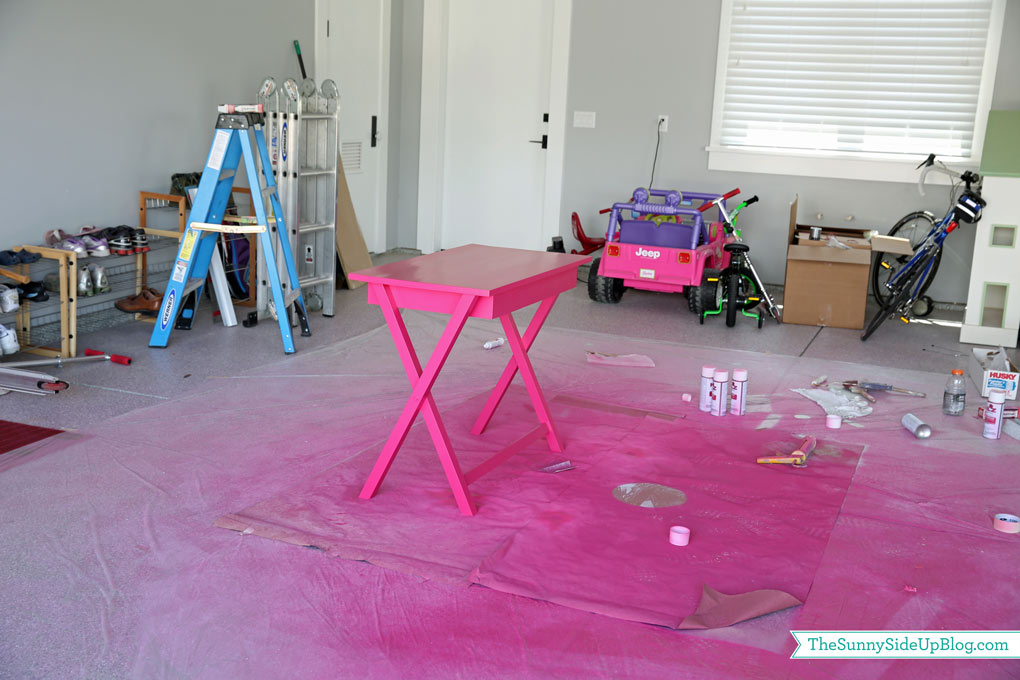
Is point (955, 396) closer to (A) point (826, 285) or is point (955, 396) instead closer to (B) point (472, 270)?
(A) point (826, 285)

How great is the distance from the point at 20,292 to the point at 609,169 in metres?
4.60

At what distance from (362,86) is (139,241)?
114 inches

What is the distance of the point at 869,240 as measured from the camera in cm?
657

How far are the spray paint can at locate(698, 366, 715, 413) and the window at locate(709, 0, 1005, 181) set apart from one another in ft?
11.1

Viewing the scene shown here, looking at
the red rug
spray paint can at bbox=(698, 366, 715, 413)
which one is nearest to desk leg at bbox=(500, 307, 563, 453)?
spray paint can at bbox=(698, 366, 715, 413)

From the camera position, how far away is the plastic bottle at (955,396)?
4363 millimetres

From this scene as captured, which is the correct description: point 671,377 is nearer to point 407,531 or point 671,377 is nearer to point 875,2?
point 407,531

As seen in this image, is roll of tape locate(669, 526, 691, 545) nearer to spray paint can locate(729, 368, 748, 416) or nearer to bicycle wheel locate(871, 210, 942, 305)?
spray paint can locate(729, 368, 748, 416)

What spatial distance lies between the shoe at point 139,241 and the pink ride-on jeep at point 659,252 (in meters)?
2.97

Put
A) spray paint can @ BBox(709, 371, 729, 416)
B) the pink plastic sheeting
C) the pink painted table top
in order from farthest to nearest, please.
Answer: spray paint can @ BBox(709, 371, 729, 416)
the pink painted table top
the pink plastic sheeting

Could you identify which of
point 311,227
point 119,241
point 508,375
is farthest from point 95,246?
point 508,375

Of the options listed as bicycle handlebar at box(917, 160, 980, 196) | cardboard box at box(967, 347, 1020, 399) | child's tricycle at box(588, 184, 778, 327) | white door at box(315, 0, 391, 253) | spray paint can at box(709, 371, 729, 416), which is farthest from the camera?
white door at box(315, 0, 391, 253)

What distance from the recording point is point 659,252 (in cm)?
629

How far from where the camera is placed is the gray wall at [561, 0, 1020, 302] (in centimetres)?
698
